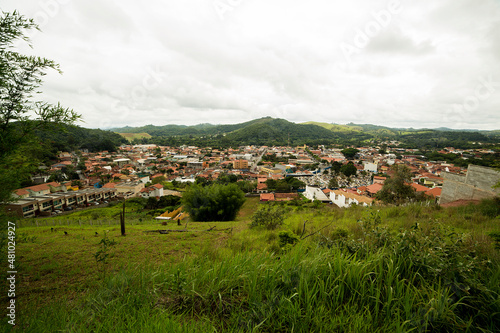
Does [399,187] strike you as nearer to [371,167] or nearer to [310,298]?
[310,298]

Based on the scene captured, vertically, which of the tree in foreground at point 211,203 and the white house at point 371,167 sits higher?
the tree in foreground at point 211,203

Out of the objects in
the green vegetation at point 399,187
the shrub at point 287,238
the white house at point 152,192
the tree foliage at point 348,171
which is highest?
the shrub at point 287,238

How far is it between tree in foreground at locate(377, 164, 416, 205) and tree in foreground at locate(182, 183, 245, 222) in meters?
10.8

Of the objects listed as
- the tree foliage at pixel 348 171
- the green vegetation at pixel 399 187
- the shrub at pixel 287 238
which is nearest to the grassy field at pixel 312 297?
the shrub at pixel 287 238

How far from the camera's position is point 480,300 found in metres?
1.36

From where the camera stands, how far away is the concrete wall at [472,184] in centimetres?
969

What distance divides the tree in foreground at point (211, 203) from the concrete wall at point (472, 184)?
13.8 m

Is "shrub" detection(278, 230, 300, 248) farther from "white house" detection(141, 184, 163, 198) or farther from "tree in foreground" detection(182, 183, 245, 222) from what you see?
"white house" detection(141, 184, 163, 198)

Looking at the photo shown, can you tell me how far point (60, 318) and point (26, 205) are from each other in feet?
95.0

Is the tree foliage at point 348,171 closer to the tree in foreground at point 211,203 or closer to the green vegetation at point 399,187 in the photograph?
the green vegetation at point 399,187

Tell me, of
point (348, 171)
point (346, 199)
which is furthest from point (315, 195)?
point (348, 171)

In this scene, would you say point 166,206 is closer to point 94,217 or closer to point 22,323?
point 94,217

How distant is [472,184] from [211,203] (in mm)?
15765

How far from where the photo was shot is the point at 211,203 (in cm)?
1484
